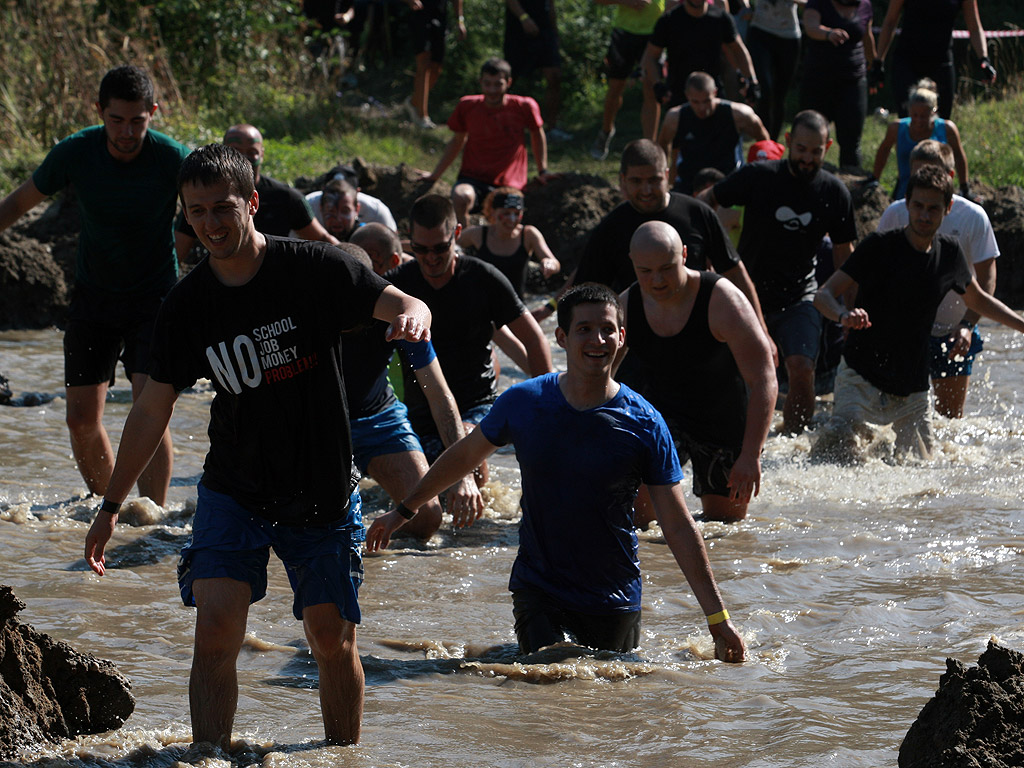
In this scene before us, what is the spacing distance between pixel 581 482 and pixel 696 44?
9.00 meters

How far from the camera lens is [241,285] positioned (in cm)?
396

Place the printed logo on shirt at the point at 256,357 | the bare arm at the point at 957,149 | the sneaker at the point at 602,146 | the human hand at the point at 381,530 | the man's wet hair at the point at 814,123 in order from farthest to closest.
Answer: the sneaker at the point at 602,146
the bare arm at the point at 957,149
the man's wet hair at the point at 814,123
the human hand at the point at 381,530
the printed logo on shirt at the point at 256,357

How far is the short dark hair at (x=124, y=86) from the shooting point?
627cm

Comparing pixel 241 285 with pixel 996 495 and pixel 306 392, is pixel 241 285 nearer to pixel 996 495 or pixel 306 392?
pixel 306 392

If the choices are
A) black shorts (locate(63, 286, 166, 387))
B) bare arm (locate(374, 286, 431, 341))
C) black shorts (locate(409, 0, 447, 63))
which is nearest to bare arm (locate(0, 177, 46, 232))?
black shorts (locate(63, 286, 166, 387))

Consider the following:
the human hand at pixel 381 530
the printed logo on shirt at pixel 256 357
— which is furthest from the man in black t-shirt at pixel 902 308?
the printed logo on shirt at pixel 256 357

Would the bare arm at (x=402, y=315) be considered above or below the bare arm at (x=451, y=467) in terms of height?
above

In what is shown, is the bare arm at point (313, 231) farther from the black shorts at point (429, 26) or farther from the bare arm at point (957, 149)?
the black shorts at point (429, 26)

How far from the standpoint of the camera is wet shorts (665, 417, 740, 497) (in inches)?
278

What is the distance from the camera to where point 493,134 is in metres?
12.8

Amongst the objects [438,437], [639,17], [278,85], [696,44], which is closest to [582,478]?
[438,437]

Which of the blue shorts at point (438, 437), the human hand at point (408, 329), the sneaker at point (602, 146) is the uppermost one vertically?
the sneaker at point (602, 146)

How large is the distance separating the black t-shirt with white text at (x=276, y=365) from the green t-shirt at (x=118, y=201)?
8.98 feet

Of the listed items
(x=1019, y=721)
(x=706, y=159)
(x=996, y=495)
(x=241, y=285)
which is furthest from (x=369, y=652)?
(x=706, y=159)
